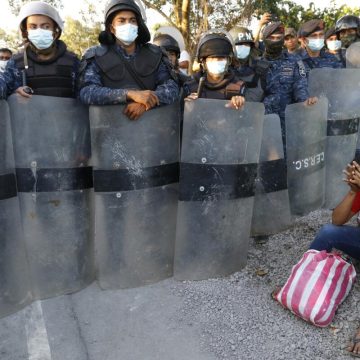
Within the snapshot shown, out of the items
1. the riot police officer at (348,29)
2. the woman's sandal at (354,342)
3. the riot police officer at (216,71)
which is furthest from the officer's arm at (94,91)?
the riot police officer at (348,29)

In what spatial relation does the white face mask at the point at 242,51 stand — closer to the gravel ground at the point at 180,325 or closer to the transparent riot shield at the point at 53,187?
the transparent riot shield at the point at 53,187

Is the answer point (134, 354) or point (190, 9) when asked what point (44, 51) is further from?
point (190, 9)

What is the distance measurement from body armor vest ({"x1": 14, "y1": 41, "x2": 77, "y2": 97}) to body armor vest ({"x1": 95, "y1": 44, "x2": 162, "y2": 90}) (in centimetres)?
31

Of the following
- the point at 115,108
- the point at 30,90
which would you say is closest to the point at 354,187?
the point at 115,108

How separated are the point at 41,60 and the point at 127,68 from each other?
0.62 meters

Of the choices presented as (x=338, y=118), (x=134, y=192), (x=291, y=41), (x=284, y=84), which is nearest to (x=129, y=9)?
(x=134, y=192)

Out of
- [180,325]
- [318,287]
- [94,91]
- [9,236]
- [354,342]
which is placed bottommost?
[180,325]

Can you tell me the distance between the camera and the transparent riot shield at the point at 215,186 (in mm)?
2855

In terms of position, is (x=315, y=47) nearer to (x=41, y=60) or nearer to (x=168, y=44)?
(x=168, y=44)

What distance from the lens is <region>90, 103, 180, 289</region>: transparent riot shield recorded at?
2.79 meters

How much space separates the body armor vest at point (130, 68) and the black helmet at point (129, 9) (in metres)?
0.08

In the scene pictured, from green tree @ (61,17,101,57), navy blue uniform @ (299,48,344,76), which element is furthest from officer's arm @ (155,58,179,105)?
green tree @ (61,17,101,57)

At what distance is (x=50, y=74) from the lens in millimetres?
2951

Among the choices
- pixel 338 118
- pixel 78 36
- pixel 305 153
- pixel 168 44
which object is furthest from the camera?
pixel 78 36
